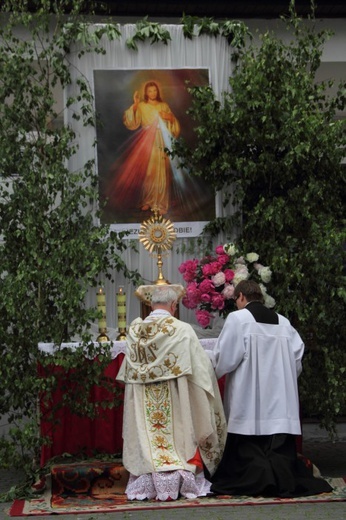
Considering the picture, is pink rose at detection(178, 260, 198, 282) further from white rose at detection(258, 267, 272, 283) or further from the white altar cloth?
the white altar cloth

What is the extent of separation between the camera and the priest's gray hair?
10016 mm

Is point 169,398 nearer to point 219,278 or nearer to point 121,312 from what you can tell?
point 121,312

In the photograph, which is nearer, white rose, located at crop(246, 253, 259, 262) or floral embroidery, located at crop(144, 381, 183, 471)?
floral embroidery, located at crop(144, 381, 183, 471)

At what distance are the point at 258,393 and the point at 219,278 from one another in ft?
5.07

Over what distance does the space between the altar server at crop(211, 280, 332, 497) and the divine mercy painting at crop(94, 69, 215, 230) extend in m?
2.13

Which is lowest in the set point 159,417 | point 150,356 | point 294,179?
point 159,417

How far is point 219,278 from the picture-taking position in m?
11.2

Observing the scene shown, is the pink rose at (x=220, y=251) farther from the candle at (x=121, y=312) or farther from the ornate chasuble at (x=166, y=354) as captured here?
the ornate chasuble at (x=166, y=354)

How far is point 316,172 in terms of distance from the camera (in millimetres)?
11523

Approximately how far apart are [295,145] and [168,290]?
→ 201cm

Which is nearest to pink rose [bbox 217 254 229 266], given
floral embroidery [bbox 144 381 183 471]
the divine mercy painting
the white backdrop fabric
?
the white backdrop fabric

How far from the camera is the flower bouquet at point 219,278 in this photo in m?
11.2

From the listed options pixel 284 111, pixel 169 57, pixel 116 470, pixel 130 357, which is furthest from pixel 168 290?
pixel 169 57

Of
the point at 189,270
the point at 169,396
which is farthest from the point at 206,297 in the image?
the point at 169,396
